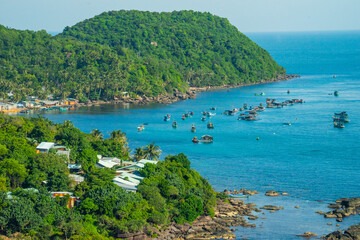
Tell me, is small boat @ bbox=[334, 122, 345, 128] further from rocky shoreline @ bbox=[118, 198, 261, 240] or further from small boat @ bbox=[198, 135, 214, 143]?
rocky shoreline @ bbox=[118, 198, 261, 240]

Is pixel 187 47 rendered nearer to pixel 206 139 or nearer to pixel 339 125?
pixel 339 125

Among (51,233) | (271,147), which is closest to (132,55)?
(271,147)

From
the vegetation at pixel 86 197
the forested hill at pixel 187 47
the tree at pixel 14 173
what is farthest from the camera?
the forested hill at pixel 187 47

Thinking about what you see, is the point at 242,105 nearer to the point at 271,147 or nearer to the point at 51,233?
the point at 271,147

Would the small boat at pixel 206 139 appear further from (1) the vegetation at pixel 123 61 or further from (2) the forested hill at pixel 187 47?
(2) the forested hill at pixel 187 47

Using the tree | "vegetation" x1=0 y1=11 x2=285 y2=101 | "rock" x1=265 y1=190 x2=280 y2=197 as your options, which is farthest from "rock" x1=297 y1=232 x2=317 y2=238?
"vegetation" x1=0 y1=11 x2=285 y2=101

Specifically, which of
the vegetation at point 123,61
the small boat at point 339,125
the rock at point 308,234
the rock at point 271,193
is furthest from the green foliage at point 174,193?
the vegetation at point 123,61
